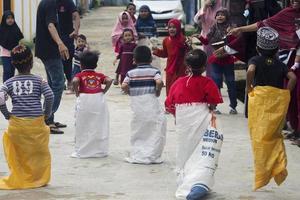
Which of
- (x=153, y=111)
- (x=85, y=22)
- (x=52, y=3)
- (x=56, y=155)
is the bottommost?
(x=85, y=22)

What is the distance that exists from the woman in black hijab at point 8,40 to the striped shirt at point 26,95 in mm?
6285

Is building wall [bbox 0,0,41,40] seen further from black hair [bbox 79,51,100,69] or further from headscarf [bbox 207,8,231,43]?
black hair [bbox 79,51,100,69]

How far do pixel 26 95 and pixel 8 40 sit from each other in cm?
655

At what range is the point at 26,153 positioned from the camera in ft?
25.3

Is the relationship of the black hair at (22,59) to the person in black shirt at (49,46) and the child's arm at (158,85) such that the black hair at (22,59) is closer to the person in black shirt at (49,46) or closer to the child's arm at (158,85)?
the child's arm at (158,85)

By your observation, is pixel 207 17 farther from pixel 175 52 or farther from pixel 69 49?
pixel 69 49

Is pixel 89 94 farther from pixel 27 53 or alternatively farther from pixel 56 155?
pixel 27 53

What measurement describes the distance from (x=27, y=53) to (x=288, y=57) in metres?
3.25

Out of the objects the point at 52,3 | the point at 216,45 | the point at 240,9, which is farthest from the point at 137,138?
the point at 240,9

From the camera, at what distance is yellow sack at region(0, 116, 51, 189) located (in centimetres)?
768

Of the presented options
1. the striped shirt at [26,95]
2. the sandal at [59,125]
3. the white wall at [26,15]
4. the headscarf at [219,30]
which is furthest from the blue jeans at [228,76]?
the white wall at [26,15]

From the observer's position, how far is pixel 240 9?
1324cm

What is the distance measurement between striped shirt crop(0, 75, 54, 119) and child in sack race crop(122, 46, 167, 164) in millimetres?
1229

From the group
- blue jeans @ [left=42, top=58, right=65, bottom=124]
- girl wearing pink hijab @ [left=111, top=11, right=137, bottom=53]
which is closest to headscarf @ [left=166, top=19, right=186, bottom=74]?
blue jeans @ [left=42, top=58, right=65, bottom=124]
